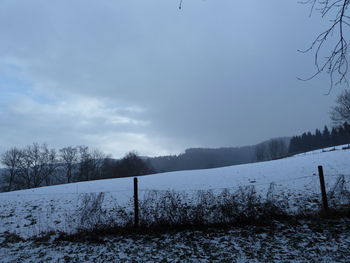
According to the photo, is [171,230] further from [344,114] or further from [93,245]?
Answer: [344,114]

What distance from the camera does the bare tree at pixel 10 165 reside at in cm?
4669

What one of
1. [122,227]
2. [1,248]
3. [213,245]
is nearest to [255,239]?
[213,245]

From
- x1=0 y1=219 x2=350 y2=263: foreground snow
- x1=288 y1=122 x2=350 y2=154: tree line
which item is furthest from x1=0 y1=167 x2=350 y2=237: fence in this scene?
x1=288 y1=122 x2=350 y2=154: tree line

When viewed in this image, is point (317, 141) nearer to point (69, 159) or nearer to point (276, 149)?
point (276, 149)

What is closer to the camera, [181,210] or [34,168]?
[181,210]

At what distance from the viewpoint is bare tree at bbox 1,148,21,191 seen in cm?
4669

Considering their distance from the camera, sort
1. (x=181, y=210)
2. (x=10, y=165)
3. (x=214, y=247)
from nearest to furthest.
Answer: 1. (x=214, y=247)
2. (x=181, y=210)
3. (x=10, y=165)

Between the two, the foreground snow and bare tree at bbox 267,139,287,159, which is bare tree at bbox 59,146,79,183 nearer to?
the foreground snow

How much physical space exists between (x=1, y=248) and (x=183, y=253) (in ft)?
17.0

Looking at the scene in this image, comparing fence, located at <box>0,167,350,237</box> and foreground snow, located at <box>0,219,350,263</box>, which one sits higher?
fence, located at <box>0,167,350,237</box>

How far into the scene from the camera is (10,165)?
47.7 m

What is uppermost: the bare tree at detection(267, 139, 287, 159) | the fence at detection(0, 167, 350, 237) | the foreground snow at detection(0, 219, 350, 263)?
the bare tree at detection(267, 139, 287, 159)

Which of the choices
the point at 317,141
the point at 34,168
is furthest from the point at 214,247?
the point at 317,141

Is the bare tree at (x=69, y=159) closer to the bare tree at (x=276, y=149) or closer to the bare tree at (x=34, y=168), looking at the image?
the bare tree at (x=34, y=168)
